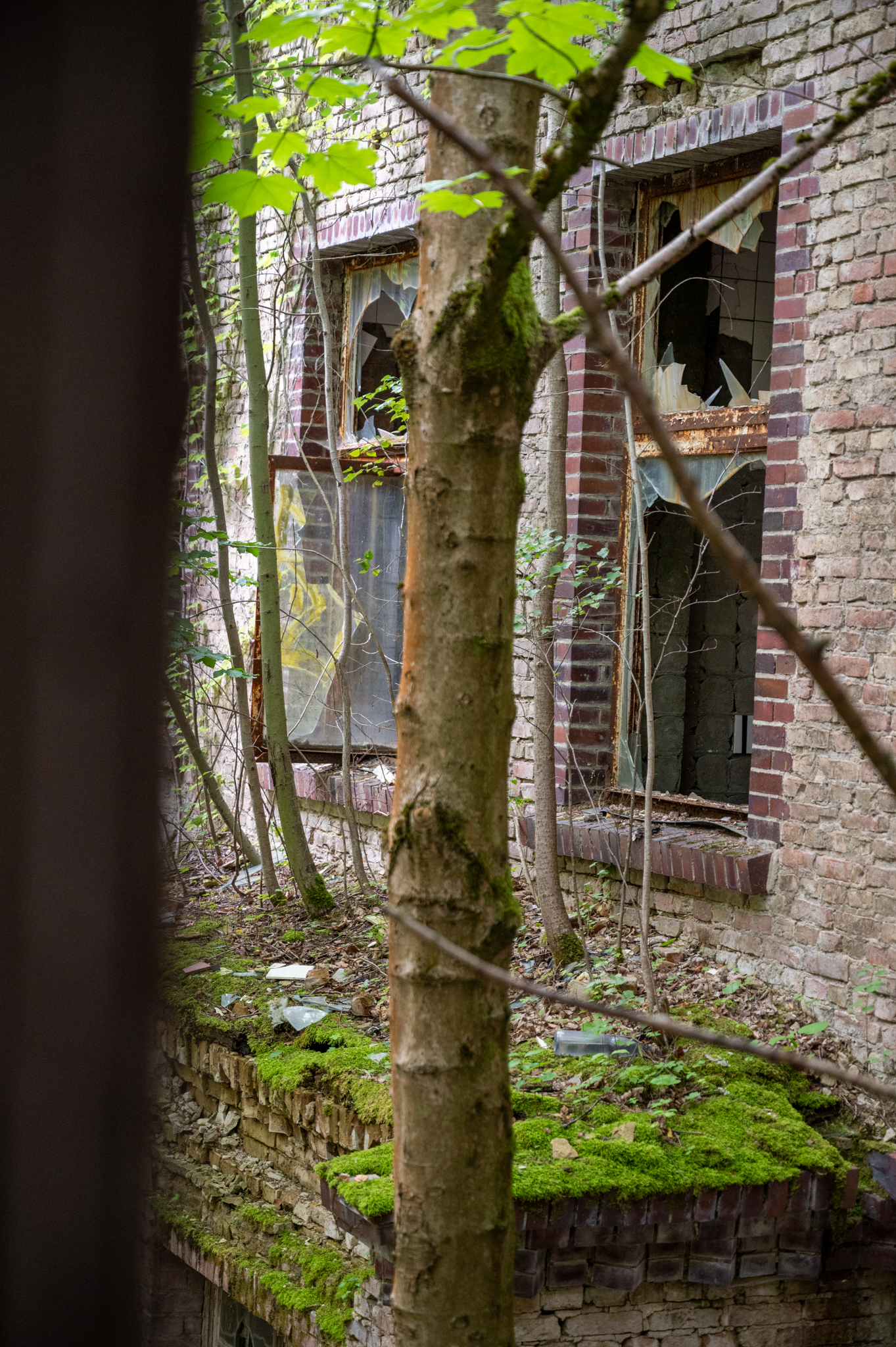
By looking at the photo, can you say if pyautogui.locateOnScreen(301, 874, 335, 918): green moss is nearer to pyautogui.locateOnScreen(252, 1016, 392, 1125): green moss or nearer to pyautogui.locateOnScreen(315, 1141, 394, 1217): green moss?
pyautogui.locateOnScreen(252, 1016, 392, 1125): green moss

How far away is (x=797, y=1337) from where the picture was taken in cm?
363

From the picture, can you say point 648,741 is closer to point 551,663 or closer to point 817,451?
point 551,663

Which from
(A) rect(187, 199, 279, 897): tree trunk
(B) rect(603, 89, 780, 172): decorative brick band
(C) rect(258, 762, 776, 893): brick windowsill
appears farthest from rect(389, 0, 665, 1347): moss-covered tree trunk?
(A) rect(187, 199, 279, 897): tree trunk

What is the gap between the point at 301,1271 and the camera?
4.09 m

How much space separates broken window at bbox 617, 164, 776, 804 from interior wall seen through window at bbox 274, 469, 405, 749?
1541mm

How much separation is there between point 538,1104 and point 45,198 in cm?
349

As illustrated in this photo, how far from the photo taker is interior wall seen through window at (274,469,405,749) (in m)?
6.73

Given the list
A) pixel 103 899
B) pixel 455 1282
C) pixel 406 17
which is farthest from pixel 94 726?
pixel 406 17

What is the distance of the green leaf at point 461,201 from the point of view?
2053 millimetres

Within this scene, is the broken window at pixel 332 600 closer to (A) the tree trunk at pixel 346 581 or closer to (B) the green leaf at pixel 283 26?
(A) the tree trunk at pixel 346 581

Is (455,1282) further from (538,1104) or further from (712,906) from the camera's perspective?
(712,906)

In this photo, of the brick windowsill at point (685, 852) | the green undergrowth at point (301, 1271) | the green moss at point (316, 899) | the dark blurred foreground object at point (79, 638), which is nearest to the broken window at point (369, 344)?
the green moss at point (316, 899)

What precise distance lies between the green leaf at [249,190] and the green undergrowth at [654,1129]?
240 cm

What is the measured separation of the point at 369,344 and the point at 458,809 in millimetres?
5536
